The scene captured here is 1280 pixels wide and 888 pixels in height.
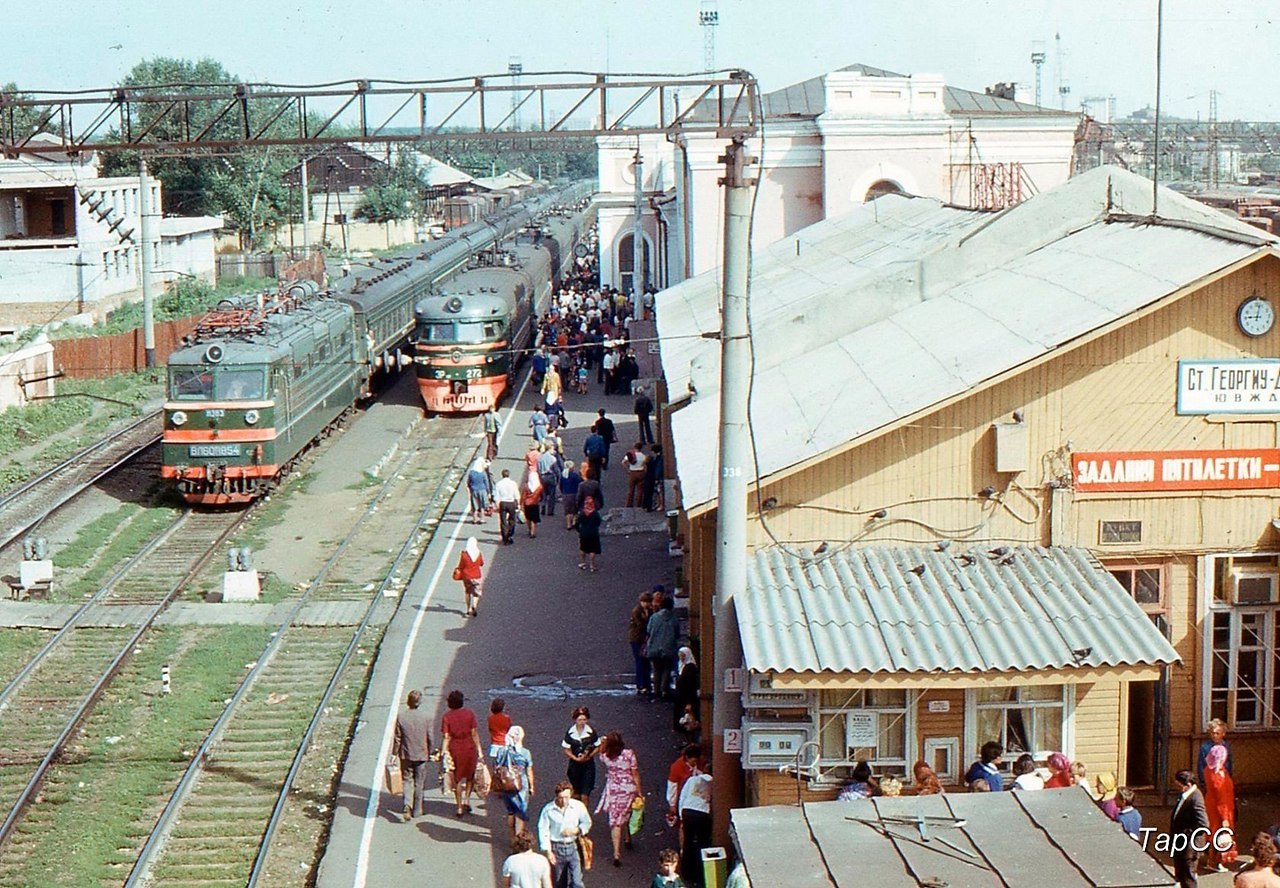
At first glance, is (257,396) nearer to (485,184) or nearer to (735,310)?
(735,310)

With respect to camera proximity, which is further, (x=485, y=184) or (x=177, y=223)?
(x=485, y=184)

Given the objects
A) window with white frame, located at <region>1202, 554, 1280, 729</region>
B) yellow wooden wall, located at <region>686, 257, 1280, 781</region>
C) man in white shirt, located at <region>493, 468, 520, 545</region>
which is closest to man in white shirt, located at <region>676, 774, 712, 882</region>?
yellow wooden wall, located at <region>686, 257, 1280, 781</region>

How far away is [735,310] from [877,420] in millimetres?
1821

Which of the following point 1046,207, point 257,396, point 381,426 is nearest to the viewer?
point 1046,207

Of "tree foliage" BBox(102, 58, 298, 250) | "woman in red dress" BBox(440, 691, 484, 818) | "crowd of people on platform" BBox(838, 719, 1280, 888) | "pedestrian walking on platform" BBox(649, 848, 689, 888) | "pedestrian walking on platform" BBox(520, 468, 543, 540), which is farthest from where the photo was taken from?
"tree foliage" BBox(102, 58, 298, 250)

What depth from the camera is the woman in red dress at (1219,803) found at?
1270cm

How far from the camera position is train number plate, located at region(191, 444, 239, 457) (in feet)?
89.1

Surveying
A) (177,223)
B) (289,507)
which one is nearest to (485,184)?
(177,223)

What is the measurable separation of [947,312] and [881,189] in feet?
73.7

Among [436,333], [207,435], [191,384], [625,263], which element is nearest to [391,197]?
[625,263]

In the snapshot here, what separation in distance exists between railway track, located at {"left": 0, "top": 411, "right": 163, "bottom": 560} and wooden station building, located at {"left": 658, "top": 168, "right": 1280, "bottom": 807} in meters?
15.4

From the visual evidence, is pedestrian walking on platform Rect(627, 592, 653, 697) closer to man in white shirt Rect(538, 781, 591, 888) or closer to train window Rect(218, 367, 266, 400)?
man in white shirt Rect(538, 781, 591, 888)

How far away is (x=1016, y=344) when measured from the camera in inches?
546

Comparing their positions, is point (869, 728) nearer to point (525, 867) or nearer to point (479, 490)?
point (525, 867)
